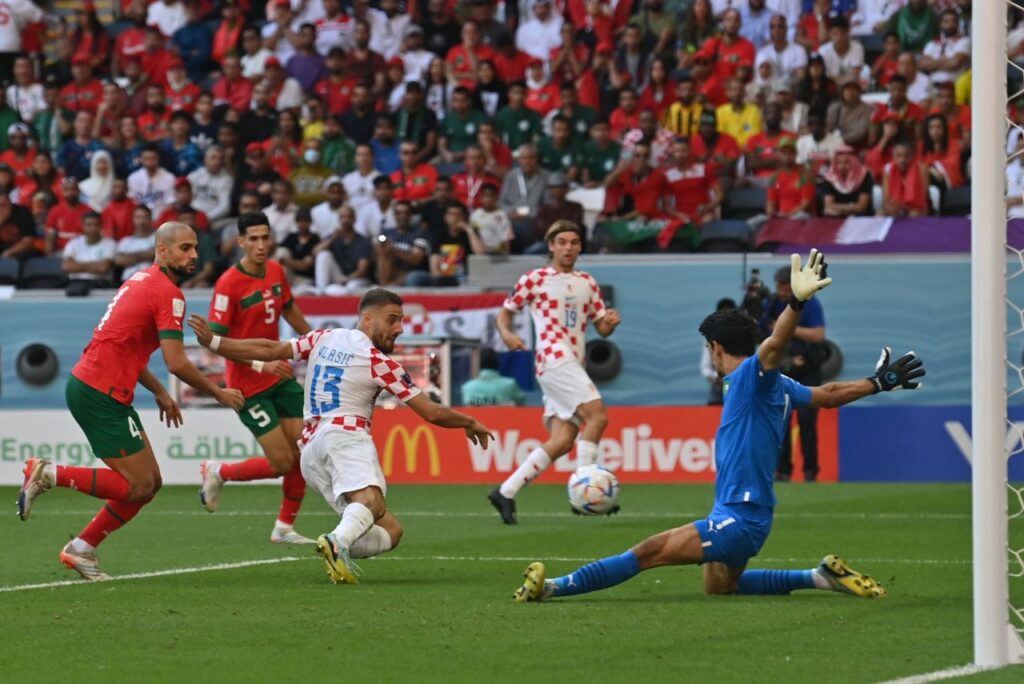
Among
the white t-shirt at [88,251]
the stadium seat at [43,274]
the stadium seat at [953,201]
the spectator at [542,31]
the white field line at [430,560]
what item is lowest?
the white field line at [430,560]

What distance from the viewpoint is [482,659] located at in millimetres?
7082

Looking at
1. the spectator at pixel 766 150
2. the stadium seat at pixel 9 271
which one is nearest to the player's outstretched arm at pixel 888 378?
the spectator at pixel 766 150

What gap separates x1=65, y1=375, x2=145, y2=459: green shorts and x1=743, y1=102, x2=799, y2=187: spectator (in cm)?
1335

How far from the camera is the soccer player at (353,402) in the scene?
1001 centimetres

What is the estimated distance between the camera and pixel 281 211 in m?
23.8

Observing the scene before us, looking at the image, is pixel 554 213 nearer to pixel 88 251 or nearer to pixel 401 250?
pixel 401 250

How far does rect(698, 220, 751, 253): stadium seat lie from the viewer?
21.7 m

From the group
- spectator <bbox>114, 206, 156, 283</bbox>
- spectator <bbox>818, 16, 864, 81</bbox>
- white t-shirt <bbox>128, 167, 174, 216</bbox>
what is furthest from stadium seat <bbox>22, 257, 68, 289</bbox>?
Answer: spectator <bbox>818, 16, 864, 81</bbox>

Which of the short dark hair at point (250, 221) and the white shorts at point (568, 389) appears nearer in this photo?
the short dark hair at point (250, 221)

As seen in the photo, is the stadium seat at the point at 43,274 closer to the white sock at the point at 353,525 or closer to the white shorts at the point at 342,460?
the white shorts at the point at 342,460

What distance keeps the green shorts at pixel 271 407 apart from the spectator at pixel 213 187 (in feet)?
38.0

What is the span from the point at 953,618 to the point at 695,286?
13.2 meters

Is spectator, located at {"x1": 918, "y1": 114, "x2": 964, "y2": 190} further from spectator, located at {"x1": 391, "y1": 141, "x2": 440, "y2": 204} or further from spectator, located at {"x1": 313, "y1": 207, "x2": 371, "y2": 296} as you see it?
spectator, located at {"x1": 313, "y1": 207, "x2": 371, "y2": 296}

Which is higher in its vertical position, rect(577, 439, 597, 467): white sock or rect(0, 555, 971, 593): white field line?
rect(577, 439, 597, 467): white sock
